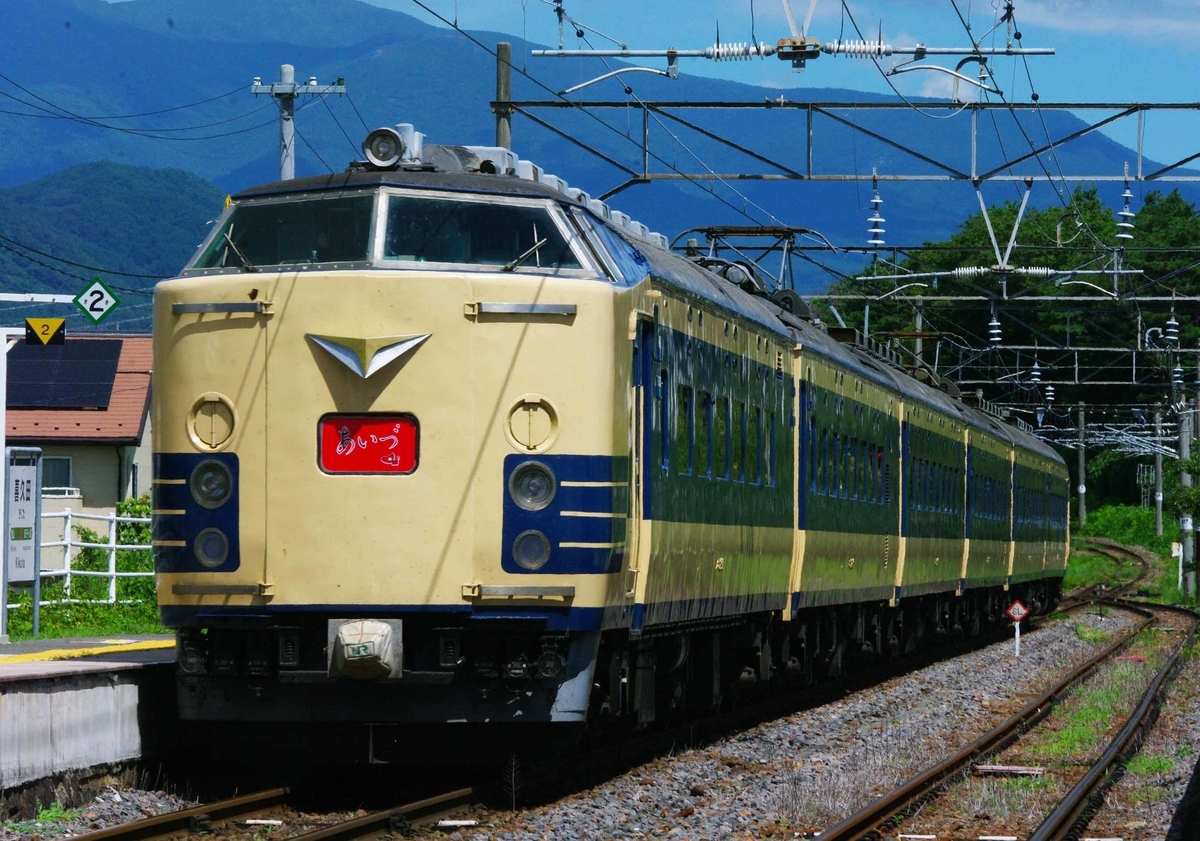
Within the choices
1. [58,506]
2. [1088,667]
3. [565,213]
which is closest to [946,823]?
[565,213]

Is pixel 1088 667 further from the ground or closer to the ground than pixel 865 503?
closer to the ground

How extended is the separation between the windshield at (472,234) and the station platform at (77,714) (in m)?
2.73

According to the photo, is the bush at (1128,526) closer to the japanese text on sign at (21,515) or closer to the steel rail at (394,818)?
the japanese text on sign at (21,515)

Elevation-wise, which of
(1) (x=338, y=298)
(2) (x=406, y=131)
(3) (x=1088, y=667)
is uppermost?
(2) (x=406, y=131)

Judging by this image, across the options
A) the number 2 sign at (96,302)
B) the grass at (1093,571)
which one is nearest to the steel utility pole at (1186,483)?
the grass at (1093,571)

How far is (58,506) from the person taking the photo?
40.1 m

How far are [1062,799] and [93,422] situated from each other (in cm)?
3693

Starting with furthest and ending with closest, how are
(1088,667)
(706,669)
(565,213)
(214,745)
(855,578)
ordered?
(1088,667)
(855,578)
(706,669)
(214,745)
(565,213)

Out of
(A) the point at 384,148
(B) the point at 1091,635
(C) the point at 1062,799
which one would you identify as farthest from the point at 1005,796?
(B) the point at 1091,635

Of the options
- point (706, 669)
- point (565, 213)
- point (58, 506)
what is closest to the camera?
point (565, 213)

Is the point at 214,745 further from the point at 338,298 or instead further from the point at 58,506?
the point at 58,506

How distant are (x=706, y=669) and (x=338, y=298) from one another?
5395 mm

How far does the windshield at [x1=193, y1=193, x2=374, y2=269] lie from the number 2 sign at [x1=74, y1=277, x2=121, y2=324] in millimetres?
9817

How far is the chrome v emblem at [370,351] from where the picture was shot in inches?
382
